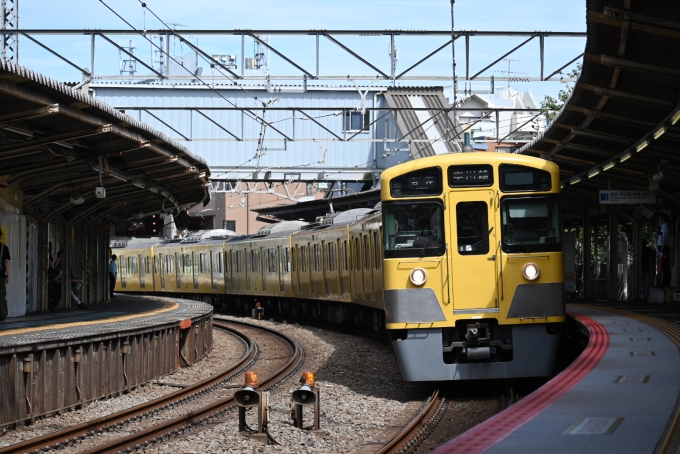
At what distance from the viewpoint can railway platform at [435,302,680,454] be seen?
5871 millimetres

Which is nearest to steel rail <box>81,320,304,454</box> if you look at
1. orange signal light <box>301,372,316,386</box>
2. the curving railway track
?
the curving railway track

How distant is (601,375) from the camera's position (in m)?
8.94

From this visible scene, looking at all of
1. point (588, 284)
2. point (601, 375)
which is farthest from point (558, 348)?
point (588, 284)

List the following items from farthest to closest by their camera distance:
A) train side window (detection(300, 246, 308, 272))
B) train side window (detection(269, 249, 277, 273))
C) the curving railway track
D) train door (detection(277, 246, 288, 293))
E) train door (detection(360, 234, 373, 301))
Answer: train side window (detection(269, 249, 277, 273)) < train door (detection(277, 246, 288, 293)) < train side window (detection(300, 246, 308, 272)) < train door (detection(360, 234, 373, 301)) < the curving railway track

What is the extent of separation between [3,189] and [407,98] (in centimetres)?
2327

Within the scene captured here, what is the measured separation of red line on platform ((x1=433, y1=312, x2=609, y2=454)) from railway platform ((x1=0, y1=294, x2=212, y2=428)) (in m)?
5.17

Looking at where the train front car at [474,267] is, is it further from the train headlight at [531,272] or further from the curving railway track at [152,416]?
the curving railway track at [152,416]

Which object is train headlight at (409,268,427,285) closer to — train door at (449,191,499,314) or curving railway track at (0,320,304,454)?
train door at (449,191,499,314)

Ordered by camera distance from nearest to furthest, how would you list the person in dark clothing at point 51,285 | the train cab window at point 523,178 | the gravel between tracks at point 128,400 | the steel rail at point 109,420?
the steel rail at point 109,420 → the gravel between tracks at point 128,400 → the train cab window at point 523,178 → the person in dark clothing at point 51,285

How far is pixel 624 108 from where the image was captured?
14.3 m

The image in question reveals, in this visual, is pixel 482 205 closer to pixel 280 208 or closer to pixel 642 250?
pixel 642 250

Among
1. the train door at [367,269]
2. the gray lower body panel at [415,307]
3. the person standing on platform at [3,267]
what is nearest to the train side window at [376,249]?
the train door at [367,269]

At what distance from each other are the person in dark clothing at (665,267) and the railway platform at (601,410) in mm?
8481

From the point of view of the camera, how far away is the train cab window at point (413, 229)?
1161cm
